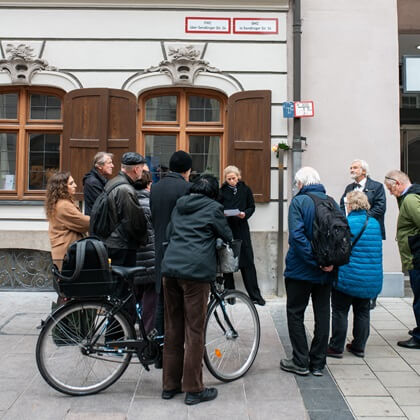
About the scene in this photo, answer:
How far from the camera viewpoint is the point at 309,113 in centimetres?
710

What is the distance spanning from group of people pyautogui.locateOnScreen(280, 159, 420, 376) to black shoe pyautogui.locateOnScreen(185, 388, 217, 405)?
905 mm

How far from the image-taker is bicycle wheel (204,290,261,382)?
3932 millimetres

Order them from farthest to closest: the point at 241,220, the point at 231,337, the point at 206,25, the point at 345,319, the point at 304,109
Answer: the point at 206,25, the point at 304,109, the point at 241,220, the point at 345,319, the point at 231,337

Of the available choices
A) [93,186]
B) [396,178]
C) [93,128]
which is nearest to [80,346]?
[93,186]

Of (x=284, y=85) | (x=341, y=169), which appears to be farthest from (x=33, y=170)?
(x=341, y=169)

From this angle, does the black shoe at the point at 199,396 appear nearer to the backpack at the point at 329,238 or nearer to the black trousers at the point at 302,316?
the black trousers at the point at 302,316

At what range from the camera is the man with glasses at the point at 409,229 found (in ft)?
16.1

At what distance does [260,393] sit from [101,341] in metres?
1.34

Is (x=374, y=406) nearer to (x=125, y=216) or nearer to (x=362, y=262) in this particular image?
(x=362, y=262)

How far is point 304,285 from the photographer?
421cm

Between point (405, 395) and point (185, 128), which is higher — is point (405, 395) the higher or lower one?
the lower one

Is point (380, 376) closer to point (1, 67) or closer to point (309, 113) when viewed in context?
point (309, 113)

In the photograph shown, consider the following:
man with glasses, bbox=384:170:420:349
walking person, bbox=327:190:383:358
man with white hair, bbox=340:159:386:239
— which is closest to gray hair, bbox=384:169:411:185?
man with glasses, bbox=384:170:420:349

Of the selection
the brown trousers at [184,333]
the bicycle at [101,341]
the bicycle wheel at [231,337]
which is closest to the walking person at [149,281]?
the bicycle at [101,341]
